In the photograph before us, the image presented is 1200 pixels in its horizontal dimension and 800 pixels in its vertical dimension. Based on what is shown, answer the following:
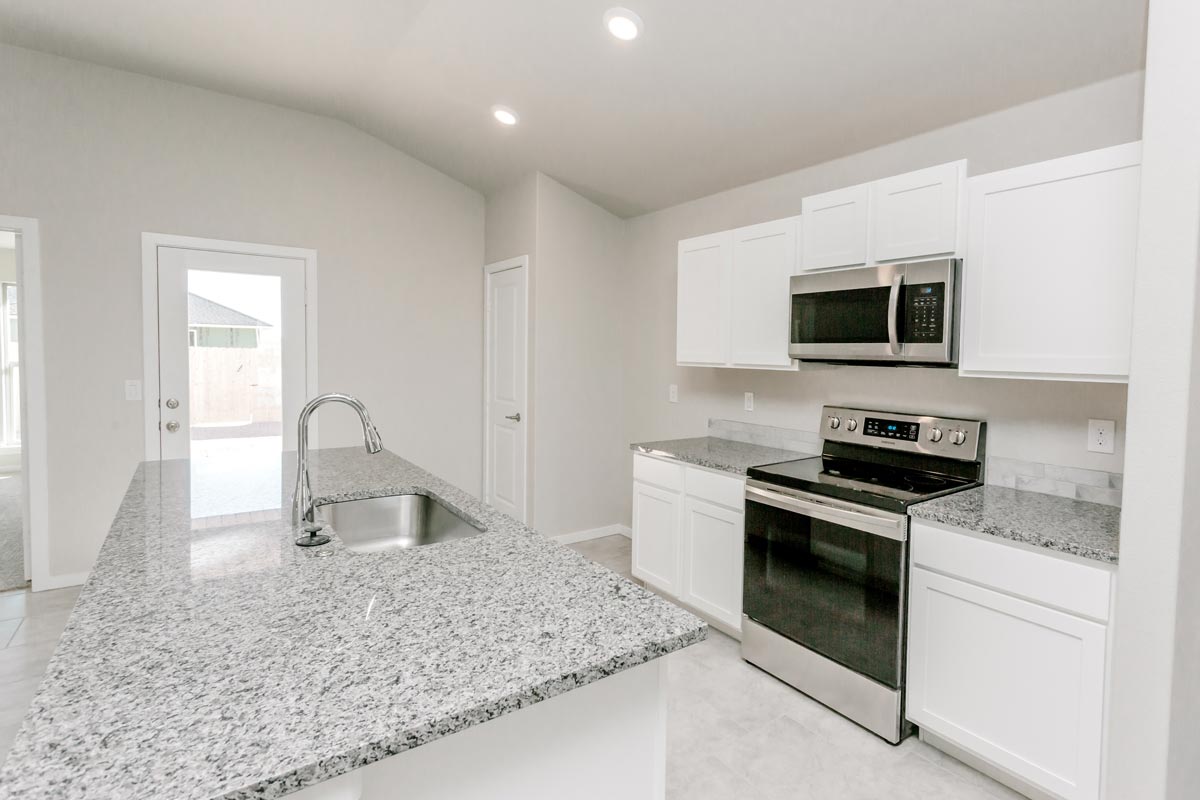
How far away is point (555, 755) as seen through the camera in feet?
3.26

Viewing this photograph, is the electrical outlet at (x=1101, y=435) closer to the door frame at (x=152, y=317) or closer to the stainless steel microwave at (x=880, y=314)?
the stainless steel microwave at (x=880, y=314)

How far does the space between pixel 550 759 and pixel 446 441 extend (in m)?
3.85

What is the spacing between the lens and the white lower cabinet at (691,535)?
9.26 ft

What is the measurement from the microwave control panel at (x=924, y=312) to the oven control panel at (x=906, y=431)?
0.50m

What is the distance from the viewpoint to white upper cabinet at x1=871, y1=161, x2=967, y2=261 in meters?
2.15

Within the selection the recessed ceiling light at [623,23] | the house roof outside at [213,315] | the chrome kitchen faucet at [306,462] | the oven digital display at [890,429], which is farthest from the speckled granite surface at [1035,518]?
the house roof outside at [213,315]

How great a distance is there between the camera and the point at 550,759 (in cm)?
99

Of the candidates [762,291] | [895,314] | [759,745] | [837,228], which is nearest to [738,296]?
[762,291]

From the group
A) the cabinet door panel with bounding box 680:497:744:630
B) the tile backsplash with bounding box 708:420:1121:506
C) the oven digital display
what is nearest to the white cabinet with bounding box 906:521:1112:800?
the tile backsplash with bounding box 708:420:1121:506

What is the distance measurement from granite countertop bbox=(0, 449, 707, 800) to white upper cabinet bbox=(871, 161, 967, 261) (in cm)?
174

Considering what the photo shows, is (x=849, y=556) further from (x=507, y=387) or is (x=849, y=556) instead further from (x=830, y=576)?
(x=507, y=387)

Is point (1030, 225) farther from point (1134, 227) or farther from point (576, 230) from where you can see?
point (576, 230)

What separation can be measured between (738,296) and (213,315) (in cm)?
314

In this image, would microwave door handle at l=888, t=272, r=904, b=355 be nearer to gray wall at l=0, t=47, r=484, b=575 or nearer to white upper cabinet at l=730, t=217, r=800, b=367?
white upper cabinet at l=730, t=217, r=800, b=367
